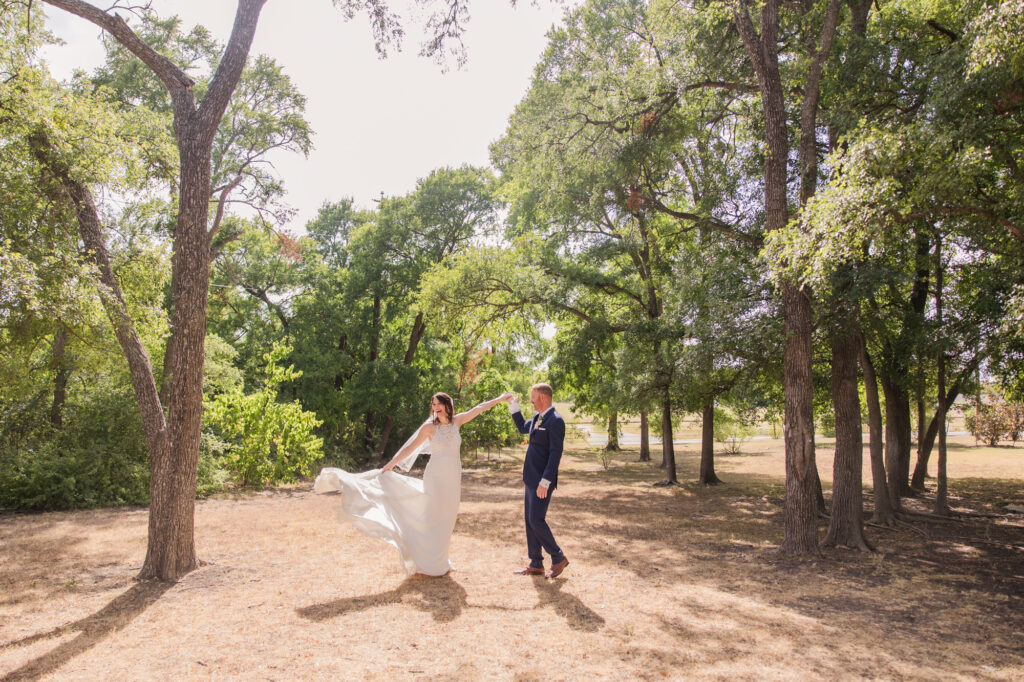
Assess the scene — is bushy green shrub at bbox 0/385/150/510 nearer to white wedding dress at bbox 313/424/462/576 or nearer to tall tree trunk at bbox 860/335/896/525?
white wedding dress at bbox 313/424/462/576

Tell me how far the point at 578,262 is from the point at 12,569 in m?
14.5

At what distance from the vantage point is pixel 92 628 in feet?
16.3

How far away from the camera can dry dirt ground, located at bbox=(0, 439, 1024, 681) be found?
4348 millimetres

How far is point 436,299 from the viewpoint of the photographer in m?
17.1

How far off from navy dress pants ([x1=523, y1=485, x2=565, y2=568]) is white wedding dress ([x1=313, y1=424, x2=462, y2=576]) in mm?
814

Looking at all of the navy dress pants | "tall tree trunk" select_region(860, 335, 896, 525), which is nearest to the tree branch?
the navy dress pants

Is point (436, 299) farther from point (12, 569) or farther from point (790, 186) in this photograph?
point (12, 569)

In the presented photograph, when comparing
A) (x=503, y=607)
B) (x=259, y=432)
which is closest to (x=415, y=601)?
(x=503, y=607)

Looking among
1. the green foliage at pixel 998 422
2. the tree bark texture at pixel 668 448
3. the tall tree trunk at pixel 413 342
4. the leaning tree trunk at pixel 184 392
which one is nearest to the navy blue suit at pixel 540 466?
the leaning tree trunk at pixel 184 392

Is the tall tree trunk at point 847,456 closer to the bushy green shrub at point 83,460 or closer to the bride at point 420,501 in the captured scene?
the bride at point 420,501

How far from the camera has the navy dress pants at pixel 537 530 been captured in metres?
6.54

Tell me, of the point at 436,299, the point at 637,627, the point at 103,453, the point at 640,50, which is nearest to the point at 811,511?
the point at 637,627

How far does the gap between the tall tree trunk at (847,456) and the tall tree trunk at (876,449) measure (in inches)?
29.0

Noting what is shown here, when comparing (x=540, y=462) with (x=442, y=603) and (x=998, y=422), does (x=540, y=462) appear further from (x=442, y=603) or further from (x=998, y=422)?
(x=998, y=422)
